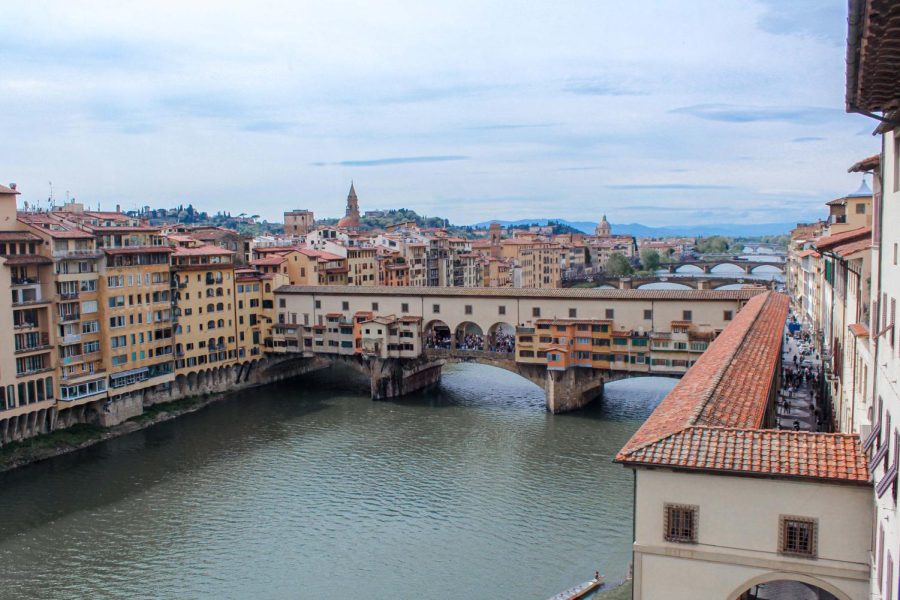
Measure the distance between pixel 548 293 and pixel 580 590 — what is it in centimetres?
2275

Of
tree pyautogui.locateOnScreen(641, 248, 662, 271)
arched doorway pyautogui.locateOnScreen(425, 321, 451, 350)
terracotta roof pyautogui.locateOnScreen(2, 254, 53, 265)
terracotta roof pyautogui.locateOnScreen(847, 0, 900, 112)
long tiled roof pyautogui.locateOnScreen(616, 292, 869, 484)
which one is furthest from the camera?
tree pyautogui.locateOnScreen(641, 248, 662, 271)

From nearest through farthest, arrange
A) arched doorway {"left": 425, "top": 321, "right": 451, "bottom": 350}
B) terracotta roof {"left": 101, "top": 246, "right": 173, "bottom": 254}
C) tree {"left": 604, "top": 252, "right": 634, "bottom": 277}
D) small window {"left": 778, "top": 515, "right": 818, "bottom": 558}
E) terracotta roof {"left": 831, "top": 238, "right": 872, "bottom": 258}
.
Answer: small window {"left": 778, "top": 515, "right": 818, "bottom": 558} < terracotta roof {"left": 831, "top": 238, "right": 872, "bottom": 258} < terracotta roof {"left": 101, "top": 246, "right": 173, "bottom": 254} < arched doorway {"left": 425, "top": 321, "right": 451, "bottom": 350} < tree {"left": 604, "top": 252, "right": 634, "bottom": 277}

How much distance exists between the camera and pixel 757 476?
11383 mm

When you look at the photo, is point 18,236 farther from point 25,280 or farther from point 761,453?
point 761,453

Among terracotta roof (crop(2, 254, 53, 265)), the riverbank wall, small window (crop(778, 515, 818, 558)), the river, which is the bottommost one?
the river

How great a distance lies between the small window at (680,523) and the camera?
11.8m

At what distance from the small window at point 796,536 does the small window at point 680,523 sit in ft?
3.86

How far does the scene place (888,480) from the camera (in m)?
8.91

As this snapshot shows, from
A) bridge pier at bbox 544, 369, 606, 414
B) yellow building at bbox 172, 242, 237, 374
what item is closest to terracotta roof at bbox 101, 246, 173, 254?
yellow building at bbox 172, 242, 237, 374

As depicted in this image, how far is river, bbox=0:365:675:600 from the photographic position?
822 inches

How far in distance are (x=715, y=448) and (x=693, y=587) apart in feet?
6.73

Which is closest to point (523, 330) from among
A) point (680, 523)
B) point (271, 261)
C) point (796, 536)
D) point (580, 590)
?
point (271, 261)

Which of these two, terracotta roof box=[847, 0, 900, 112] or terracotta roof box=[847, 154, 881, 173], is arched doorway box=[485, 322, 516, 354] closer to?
terracotta roof box=[847, 154, 881, 173]

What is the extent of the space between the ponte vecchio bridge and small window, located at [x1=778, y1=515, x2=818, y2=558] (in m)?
26.0
